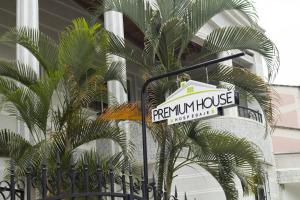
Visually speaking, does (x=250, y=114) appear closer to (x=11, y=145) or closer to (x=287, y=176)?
(x=287, y=176)

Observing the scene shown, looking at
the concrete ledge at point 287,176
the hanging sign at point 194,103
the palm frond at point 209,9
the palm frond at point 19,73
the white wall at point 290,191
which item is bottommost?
the white wall at point 290,191

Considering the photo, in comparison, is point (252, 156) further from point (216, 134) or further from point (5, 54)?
point (5, 54)

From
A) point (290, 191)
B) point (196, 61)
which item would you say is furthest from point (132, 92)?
point (196, 61)

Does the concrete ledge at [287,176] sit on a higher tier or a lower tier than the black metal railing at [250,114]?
lower

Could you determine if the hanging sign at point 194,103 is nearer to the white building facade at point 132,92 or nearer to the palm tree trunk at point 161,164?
the palm tree trunk at point 161,164

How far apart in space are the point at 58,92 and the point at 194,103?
2562mm

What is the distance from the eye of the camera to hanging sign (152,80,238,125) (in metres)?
5.73

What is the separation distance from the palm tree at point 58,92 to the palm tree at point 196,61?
1162 millimetres

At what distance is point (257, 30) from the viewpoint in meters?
8.84

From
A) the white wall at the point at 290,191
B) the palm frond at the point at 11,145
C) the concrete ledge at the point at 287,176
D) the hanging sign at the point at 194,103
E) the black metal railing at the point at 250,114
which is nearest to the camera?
the hanging sign at the point at 194,103

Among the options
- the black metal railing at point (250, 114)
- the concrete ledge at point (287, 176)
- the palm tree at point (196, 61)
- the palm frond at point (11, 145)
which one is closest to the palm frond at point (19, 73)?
the palm frond at point (11, 145)

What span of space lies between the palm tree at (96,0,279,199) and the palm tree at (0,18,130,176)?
3.81 feet

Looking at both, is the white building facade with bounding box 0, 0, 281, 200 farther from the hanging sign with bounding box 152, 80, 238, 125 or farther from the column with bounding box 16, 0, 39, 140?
the hanging sign with bounding box 152, 80, 238, 125

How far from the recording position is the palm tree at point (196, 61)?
8.66 meters
